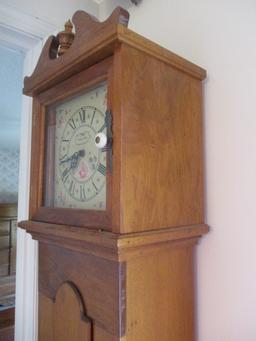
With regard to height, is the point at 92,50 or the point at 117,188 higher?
Result: the point at 92,50

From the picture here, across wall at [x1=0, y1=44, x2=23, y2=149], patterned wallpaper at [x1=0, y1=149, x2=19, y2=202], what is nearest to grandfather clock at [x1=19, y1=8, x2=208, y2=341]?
wall at [x1=0, y1=44, x2=23, y2=149]

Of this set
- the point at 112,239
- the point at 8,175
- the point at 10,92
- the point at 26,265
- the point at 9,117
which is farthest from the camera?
the point at 8,175

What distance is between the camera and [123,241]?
0.47 metres

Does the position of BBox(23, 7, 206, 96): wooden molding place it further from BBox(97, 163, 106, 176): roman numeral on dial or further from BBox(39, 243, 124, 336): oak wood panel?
BBox(39, 243, 124, 336): oak wood panel

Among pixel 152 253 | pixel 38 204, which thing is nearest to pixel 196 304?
pixel 152 253

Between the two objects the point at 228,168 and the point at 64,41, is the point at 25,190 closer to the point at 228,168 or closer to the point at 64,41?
the point at 64,41

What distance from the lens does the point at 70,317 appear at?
0.62 m

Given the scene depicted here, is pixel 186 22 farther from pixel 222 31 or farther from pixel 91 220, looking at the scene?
pixel 91 220

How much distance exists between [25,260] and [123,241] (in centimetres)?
60

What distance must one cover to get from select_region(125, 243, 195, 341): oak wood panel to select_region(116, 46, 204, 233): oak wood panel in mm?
78

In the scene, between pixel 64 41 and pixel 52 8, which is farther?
pixel 52 8

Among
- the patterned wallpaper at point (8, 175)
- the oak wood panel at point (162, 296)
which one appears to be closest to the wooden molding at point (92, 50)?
the oak wood panel at point (162, 296)

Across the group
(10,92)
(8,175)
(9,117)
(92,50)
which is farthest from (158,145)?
(8,175)

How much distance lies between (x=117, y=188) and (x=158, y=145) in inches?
5.4
